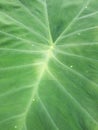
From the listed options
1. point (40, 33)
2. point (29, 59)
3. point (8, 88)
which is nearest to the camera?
point (8, 88)

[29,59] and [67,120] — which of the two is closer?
[67,120]

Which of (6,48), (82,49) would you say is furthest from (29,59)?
(82,49)

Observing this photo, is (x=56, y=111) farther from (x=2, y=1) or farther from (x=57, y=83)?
(x=2, y=1)

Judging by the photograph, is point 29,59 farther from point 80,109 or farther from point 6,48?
point 80,109

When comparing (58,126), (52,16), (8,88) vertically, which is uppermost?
(52,16)

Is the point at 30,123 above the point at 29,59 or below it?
below

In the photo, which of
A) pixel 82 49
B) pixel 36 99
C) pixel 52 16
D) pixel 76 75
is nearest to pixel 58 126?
pixel 36 99

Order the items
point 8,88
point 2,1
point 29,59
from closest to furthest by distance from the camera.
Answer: point 8,88, point 29,59, point 2,1
